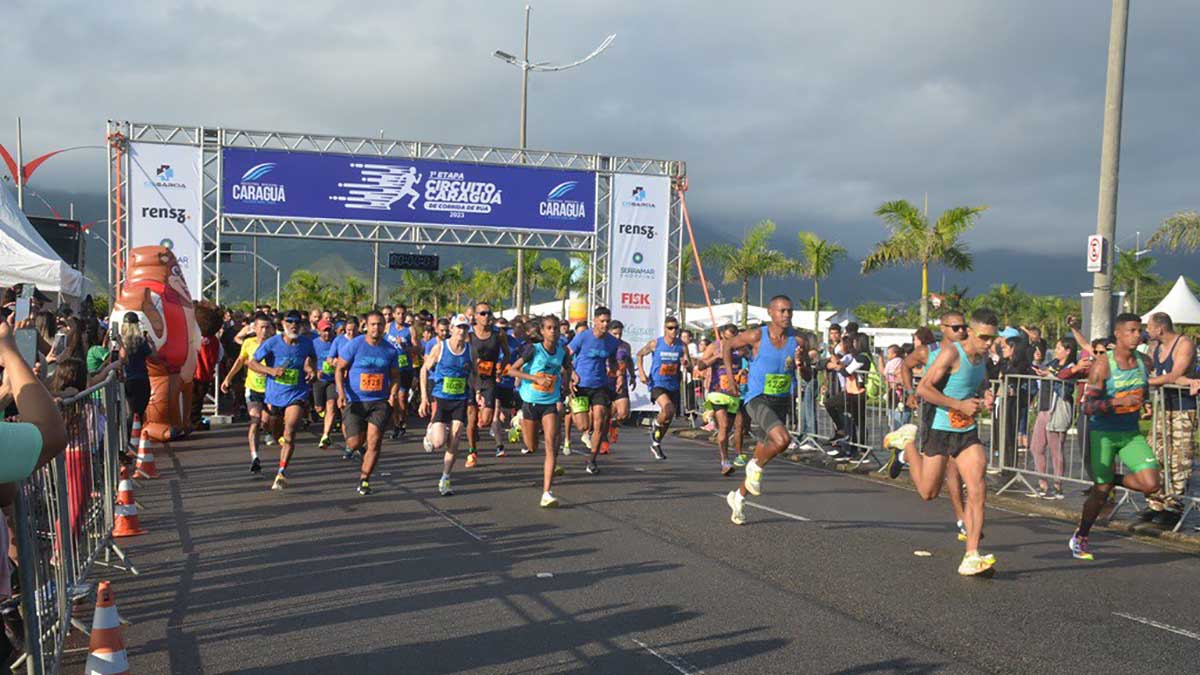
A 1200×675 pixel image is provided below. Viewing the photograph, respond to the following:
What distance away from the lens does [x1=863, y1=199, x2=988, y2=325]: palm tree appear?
3525cm

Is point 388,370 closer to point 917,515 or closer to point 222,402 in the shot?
point 917,515

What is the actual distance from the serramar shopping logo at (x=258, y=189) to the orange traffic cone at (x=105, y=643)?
1676 cm

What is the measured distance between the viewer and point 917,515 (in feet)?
34.1

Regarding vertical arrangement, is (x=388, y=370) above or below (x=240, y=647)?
above

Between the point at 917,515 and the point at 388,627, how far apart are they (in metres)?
6.30

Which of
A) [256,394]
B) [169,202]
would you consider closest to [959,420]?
[256,394]

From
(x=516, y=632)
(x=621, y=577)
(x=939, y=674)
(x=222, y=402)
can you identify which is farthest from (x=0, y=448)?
(x=222, y=402)

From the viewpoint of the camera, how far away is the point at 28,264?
19.0 meters

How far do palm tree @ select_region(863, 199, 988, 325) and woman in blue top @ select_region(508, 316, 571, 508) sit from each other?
25806 millimetres

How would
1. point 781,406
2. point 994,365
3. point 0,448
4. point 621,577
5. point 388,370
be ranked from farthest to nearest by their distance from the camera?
1. point 994,365
2. point 388,370
3. point 781,406
4. point 621,577
5. point 0,448

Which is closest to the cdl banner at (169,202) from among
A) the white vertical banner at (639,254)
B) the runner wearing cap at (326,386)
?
the runner wearing cap at (326,386)

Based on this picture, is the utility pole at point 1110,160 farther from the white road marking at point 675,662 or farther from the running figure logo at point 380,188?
the running figure logo at point 380,188

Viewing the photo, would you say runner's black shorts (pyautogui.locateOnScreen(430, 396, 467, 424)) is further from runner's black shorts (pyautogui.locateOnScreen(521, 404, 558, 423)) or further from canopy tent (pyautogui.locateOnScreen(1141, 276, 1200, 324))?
canopy tent (pyautogui.locateOnScreen(1141, 276, 1200, 324))

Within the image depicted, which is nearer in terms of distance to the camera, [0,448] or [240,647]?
[0,448]
